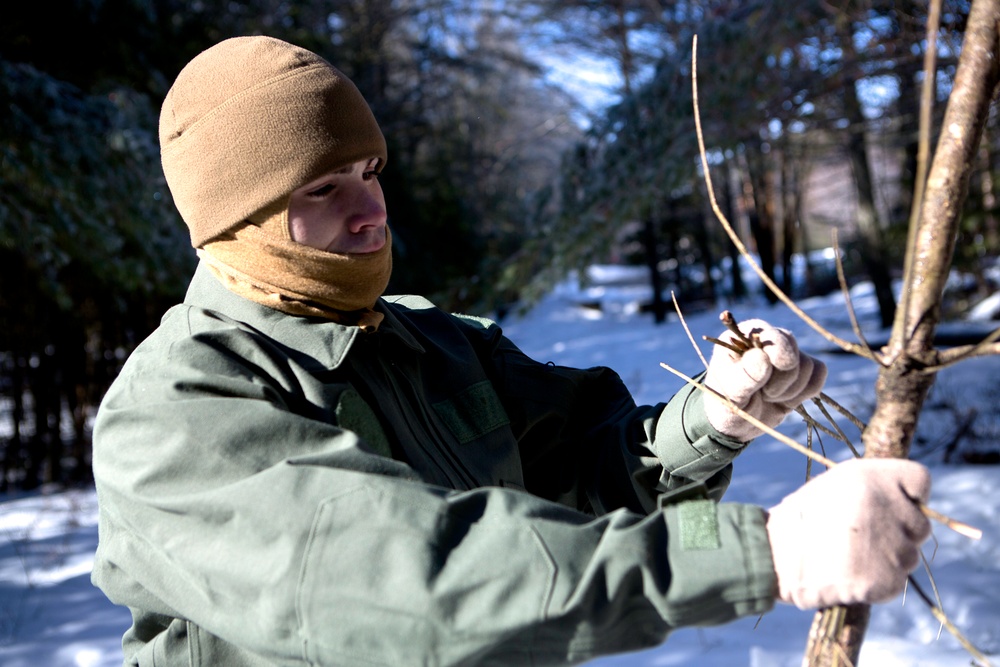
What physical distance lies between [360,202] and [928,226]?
3.24 feet

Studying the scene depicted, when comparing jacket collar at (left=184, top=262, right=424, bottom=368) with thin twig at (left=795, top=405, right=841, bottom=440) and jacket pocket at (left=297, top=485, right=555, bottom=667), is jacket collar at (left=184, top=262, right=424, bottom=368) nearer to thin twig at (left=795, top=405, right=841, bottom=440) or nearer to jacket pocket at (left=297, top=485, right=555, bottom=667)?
jacket pocket at (left=297, top=485, right=555, bottom=667)

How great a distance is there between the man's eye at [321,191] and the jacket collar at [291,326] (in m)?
0.23

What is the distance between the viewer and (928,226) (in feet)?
4.43

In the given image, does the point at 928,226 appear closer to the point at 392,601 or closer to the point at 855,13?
the point at 392,601

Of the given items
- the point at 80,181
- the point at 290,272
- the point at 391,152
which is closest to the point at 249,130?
the point at 290,272

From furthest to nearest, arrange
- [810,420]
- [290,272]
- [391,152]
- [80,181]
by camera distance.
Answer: [391,152] < [80,181] < [810,420] < [290,272]

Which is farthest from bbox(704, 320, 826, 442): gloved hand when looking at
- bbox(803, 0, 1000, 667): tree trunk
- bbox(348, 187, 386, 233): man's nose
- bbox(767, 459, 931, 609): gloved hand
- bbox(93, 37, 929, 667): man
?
bbox(348, 187, 386, 233): man's nose

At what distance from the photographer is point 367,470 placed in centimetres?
122

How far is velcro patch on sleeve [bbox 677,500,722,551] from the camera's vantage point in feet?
3.59

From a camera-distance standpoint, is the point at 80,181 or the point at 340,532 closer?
the point at 340,532

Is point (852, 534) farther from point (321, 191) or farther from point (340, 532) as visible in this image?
point (321, 191)

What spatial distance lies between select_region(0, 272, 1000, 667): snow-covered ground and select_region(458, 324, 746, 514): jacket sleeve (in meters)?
0.48

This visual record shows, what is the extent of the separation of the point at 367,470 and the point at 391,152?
25.6 feet

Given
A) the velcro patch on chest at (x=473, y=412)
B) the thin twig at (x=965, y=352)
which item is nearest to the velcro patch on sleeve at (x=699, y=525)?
the thin twig at (x=965, y=352)
